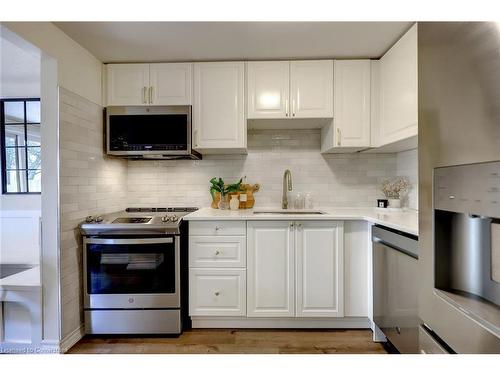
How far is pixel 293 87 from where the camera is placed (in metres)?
2.26

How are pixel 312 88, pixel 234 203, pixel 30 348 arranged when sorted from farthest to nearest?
pixel 234 203
pixel 312 88
pixel 30 348

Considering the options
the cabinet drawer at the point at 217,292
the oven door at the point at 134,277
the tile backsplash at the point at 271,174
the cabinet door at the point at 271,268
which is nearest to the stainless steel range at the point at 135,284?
the oven door at the point at 134,277

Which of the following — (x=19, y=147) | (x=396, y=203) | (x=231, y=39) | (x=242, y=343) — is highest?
(x=231, y=39)

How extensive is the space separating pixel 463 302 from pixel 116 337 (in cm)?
218

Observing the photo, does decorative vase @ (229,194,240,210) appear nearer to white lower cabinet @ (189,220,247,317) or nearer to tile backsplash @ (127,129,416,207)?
tile backsplash @ (127,129,416,207)

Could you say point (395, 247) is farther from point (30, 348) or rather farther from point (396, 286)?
point (30, 348)

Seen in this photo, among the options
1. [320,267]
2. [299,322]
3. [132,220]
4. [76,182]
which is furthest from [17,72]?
[299,322]

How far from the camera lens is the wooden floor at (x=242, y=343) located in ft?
6.13

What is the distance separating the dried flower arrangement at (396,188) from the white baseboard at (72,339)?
2.67 meters

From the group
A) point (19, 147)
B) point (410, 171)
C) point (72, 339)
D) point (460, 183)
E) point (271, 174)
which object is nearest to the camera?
point (460, 183)

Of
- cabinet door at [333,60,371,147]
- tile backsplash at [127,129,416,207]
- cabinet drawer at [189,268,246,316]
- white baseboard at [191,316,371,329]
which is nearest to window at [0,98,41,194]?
tile backsplash at [127,129,416,207]

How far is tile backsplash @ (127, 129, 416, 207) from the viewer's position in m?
2.67

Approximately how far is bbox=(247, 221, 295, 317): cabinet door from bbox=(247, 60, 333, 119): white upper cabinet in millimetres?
920

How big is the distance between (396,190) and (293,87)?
4.13 feet
